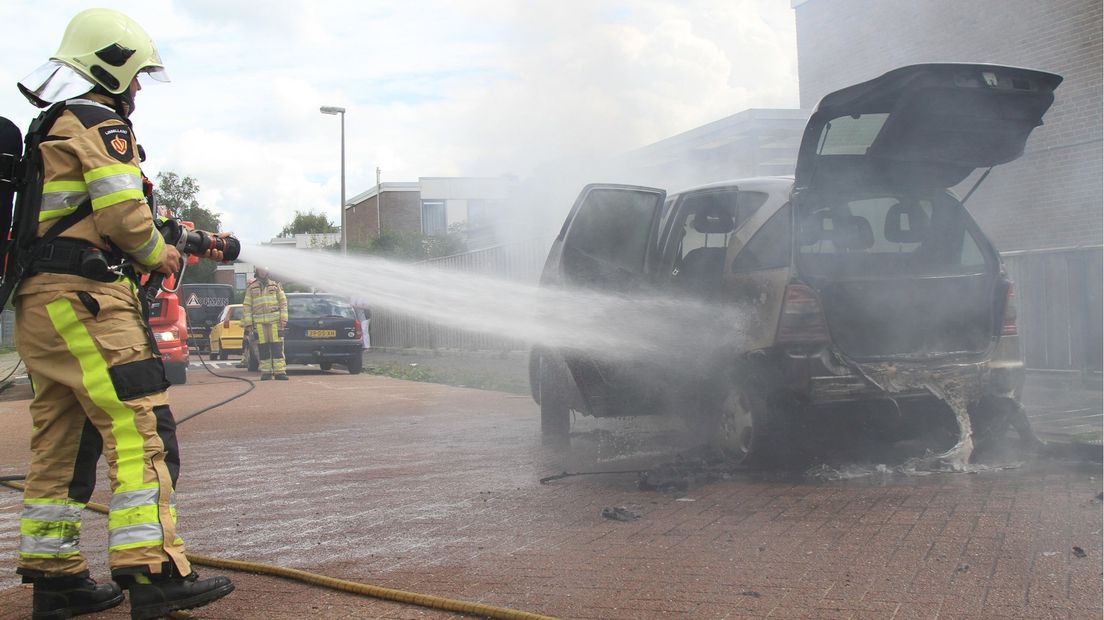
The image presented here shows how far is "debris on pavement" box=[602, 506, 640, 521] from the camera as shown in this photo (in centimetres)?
454

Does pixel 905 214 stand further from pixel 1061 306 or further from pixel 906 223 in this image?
pixel 1061 306

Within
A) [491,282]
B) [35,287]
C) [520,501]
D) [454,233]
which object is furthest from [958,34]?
[454,233]

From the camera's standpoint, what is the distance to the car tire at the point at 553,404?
661 cm

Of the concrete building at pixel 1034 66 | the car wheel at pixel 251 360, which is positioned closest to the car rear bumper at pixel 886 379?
the concrete building at pixel 1034 66

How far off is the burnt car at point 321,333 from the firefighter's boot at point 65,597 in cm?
1377

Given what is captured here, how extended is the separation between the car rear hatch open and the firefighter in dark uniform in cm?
326

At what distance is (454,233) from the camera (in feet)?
90.7

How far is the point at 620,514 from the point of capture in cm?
457

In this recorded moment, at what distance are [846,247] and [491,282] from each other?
3.37 m

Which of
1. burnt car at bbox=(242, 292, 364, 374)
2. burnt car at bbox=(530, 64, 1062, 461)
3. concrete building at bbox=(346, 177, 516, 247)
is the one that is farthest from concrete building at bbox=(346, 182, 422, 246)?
burnt car at bbox=(530, 64, 1062, 461)

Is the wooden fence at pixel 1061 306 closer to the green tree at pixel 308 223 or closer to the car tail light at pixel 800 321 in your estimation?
the car tail light at pixel 800 321

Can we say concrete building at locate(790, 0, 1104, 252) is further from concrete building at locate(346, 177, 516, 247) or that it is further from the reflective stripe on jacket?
concrete building at locate(346, 177, 516, 247)

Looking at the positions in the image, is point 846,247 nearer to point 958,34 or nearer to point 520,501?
point 520,501

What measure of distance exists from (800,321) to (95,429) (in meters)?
3.34
